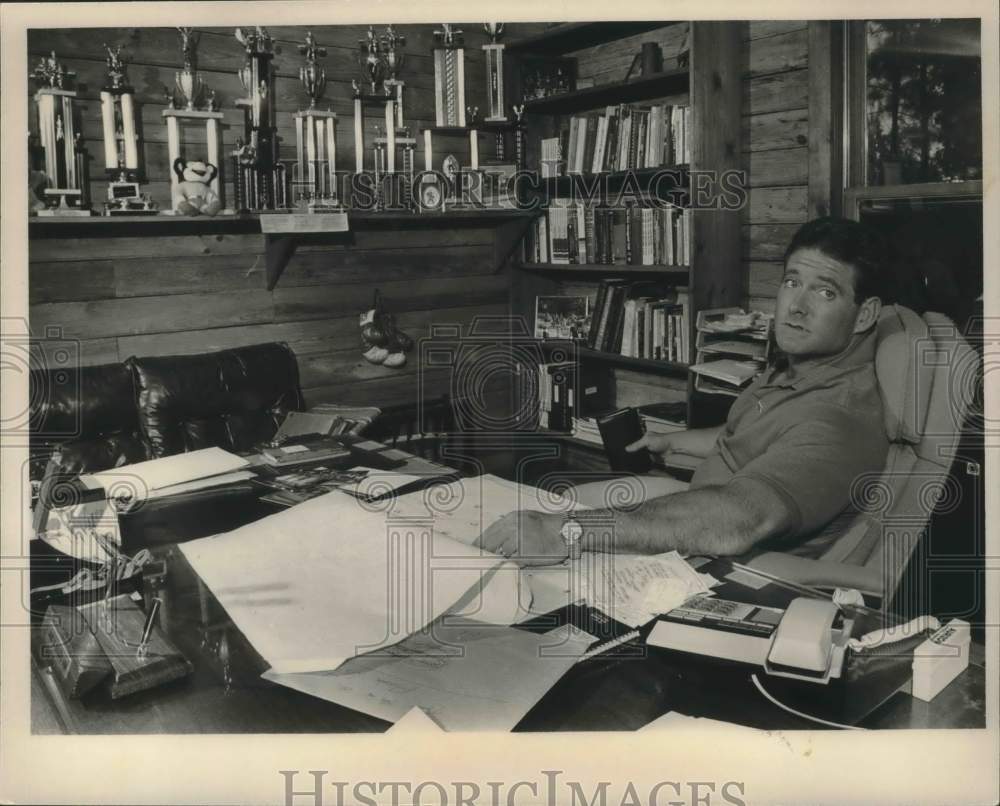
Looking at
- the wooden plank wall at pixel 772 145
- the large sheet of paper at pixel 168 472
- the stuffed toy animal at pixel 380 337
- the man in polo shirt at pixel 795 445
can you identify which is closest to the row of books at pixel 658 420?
the wooden plank wall at pixel 772 145

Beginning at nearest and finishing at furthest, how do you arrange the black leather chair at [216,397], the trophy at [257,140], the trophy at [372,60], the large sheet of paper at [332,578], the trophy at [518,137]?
the large sheet of paper at [332,578], the black leather chair at [216,397], the trophy at [257,140], the trophy at [372,60], the trophy at [518,137]

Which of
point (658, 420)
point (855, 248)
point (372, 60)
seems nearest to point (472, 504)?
point (855, 248)

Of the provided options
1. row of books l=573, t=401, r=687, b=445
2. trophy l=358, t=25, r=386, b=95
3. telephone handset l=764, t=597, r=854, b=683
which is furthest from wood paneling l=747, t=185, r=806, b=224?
telephone handset l=764, t=597, r=854, b=683

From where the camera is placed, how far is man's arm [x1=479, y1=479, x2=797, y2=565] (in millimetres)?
1359

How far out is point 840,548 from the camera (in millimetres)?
1731

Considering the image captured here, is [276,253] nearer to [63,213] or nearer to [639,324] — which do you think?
[63,213]

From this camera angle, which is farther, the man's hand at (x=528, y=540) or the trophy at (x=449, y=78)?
the trophy at (x=449, y=78)

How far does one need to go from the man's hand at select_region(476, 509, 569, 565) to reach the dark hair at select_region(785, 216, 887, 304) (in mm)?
1018

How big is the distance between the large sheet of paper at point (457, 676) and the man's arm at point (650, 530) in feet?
0.77

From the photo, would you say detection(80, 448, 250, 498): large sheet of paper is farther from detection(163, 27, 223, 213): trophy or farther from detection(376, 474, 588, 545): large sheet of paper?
detection(163, 27, 223, 213): trophy

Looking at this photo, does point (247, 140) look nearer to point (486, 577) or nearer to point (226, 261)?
point (226, 261)

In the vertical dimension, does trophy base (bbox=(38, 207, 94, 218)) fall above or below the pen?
above

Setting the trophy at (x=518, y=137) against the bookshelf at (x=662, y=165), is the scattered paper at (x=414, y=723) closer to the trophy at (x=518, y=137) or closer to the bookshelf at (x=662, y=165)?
the bookshelf at (x=662, y=165)

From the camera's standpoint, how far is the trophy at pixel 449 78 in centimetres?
380
